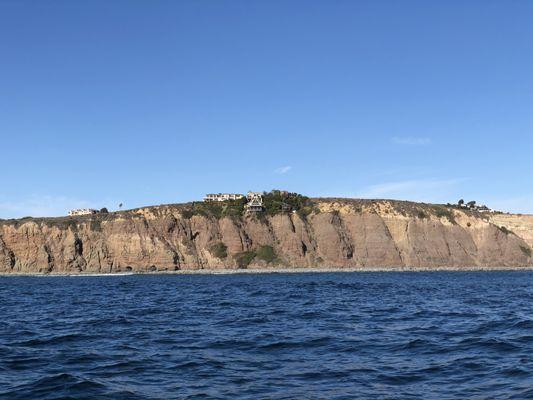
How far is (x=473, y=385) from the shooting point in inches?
561

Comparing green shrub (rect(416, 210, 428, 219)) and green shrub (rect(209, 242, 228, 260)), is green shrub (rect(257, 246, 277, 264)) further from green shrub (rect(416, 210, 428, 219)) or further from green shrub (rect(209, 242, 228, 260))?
green shrub (rect(416, 210, 428, 219))

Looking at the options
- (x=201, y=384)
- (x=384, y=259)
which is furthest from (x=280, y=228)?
(x=201, y=384)

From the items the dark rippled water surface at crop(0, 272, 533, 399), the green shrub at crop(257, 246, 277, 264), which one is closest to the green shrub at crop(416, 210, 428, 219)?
the green shrub at crop(257, 246, 277, 264)

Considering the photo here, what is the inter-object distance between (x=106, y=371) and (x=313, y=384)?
5.91 metres

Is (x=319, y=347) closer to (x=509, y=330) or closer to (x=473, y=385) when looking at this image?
(x=473, y=385)

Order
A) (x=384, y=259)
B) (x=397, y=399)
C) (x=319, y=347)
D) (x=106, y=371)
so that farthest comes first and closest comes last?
(x=384, y=259) → (x=319, y=347) → (x=106, y=371) → (x=397, y=399)

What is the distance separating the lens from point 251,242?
141 m

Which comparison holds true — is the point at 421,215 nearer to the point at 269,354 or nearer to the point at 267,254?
the point at 267,254

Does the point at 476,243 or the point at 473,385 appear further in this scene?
the point at 476,243

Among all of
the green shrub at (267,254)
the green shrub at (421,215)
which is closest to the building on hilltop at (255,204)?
the green shrub at (267,254)

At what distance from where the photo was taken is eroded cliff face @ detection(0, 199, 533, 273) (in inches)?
5315

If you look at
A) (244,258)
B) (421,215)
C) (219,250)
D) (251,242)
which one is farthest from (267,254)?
(421,215)

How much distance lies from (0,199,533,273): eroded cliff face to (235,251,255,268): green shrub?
86 cm

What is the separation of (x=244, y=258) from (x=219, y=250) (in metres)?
6.39
